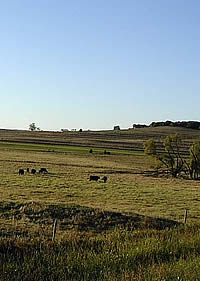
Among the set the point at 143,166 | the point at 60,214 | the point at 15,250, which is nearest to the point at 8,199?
the point at 60,214

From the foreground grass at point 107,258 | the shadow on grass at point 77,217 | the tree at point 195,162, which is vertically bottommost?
the shadow on grass at point 77,217

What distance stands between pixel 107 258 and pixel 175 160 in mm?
66785

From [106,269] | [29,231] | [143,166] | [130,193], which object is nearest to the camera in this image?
[106,269]

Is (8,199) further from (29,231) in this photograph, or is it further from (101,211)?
(29,231)

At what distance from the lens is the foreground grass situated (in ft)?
33.1

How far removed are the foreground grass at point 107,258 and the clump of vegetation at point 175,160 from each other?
59229 millimetres

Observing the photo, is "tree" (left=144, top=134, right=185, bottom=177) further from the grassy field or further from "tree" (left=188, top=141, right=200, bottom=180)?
the grassy field

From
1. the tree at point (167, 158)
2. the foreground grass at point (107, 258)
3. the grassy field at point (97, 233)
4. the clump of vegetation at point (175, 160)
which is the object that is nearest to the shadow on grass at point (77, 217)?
the grassy field at point (97, 233)

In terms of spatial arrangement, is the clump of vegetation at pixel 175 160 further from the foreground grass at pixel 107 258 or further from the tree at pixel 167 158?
the foreground grass at pixel 107 258

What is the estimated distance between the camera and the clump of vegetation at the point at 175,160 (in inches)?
2874

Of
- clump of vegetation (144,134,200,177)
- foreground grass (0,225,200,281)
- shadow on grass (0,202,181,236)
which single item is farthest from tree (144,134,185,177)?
foreground grass (0,225,200,281)

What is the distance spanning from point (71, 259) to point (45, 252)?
1.15m

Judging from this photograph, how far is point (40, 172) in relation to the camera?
59.2 m

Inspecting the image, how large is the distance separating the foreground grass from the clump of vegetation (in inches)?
2332
